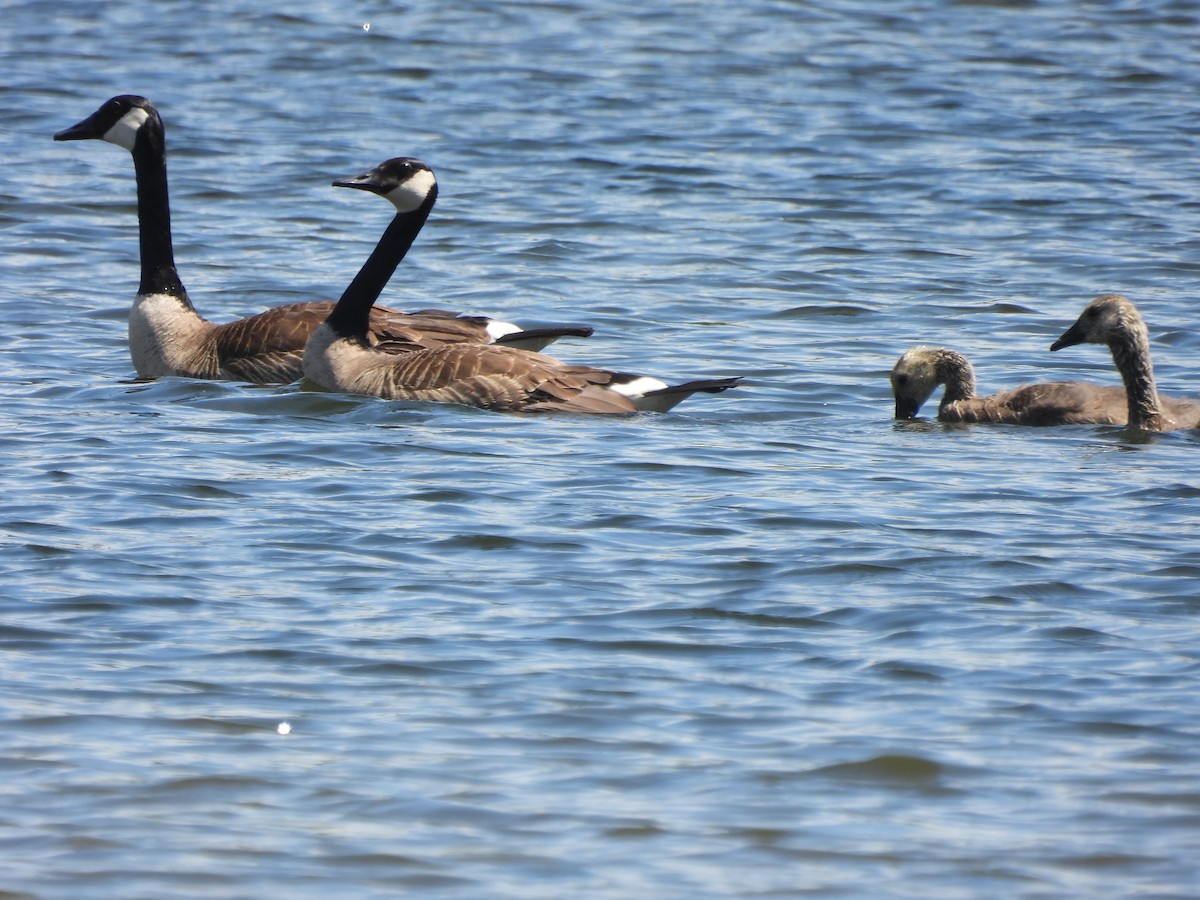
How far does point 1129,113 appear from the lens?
20.9 m

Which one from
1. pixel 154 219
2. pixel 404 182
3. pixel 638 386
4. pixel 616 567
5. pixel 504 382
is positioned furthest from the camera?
pixel 154 219

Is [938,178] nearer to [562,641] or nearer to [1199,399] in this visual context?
[1199,399]

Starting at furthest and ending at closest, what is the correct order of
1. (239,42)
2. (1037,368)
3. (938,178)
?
1. (239,42)
2. (938,178)
3. (1037,368)

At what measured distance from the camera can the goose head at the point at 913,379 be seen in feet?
34.7

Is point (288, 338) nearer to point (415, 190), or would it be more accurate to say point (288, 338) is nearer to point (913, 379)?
point (415, 190)

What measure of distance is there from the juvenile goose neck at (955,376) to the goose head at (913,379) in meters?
0.07

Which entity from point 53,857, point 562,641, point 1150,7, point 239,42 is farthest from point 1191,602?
point 1150,7

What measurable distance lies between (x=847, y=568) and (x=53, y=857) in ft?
11.4

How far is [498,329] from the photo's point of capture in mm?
11242

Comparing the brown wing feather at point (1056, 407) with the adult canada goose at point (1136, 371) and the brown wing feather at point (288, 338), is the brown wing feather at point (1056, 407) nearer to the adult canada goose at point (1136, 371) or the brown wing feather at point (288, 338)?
the adult canada goose at point (1136, 371)

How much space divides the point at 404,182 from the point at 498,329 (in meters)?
1.11

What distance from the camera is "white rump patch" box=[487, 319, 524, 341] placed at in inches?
440

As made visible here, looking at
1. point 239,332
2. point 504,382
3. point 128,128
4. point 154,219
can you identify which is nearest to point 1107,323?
point 504,382

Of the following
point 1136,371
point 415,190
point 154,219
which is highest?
point 415,190
